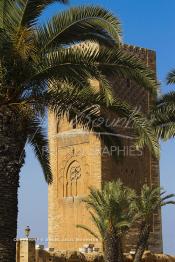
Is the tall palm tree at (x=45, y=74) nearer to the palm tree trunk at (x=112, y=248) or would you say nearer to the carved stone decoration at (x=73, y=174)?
the palm tree trunk at (x=112, y=248)

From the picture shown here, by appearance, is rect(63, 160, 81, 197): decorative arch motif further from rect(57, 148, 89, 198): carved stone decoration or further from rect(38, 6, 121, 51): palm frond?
rect(38, 6, 121, 51): palm frond

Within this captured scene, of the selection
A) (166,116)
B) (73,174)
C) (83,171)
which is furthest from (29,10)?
(73,174)

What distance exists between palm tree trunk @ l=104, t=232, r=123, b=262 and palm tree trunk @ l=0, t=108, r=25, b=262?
952cm

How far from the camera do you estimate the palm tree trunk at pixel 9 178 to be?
1027cm

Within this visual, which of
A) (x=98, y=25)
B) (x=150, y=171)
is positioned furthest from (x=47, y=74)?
(x=150, y=171)

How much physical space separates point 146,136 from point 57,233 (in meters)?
20.7

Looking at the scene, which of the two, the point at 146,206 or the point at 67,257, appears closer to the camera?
the point at 67,257

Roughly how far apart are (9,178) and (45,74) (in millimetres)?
1899

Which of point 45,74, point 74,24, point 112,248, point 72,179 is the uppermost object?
point 74,24

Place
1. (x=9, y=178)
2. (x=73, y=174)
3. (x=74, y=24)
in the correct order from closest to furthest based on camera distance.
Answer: (x=9, y=178) < (x=74, y=24) < (x=73, y=174)

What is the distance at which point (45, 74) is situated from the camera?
1068cm

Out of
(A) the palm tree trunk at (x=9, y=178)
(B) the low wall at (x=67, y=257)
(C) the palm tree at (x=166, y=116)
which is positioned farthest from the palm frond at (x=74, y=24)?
(B) the low wall at (x=67, y=257)

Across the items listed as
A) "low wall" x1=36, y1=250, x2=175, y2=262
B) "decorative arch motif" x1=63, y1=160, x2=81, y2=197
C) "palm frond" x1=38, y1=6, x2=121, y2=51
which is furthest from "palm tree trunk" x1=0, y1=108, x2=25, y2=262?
"decorative arch motif" x1=63, y1=160, x2=81, y2=197

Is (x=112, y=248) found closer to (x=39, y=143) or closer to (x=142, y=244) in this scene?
(x=142, y=244)
